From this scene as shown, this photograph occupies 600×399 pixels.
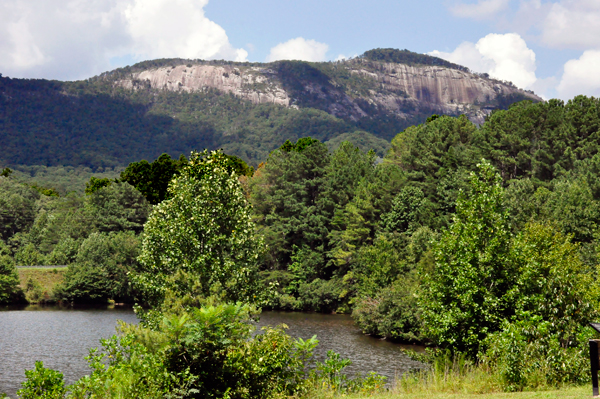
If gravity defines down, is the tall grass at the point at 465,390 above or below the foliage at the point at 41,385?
below

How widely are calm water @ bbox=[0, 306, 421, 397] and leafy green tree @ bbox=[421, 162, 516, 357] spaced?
9373 mm

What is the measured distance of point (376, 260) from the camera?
5966cm

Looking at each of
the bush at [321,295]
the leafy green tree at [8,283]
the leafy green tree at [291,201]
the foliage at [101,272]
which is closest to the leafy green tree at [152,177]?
the foliage at [101,272]

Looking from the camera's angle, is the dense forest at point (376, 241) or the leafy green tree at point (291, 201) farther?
the leafy green tree at point (291, 201)

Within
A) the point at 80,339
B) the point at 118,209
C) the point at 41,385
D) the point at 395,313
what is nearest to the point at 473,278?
the point at 41,385

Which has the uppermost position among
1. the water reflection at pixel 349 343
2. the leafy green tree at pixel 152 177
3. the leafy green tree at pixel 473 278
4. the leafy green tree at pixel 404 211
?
the leafy green tree at pixel 152 177

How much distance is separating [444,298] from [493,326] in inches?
A: 92.9

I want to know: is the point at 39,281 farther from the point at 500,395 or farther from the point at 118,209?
the point at 500,395

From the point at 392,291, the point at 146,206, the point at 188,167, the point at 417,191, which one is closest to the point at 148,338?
the point at 188,167

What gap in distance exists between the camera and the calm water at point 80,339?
120 feet

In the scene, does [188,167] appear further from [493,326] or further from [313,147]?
[313,147]

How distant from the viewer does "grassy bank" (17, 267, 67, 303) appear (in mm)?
73312

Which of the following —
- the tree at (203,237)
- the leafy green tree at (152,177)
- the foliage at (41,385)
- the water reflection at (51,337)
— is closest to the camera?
the foliage at (41,385)

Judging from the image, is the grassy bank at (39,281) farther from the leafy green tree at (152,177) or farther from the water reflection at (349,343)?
the water reflection at (349,343)
